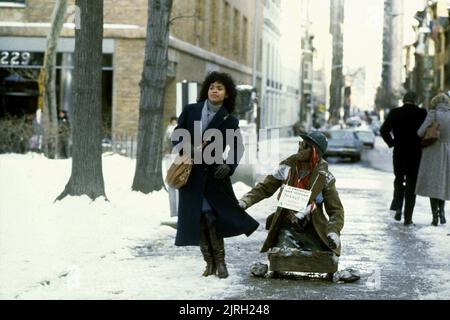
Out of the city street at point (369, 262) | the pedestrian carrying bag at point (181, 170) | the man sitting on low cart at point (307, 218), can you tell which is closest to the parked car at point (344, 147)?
the city street at point (369, 262)

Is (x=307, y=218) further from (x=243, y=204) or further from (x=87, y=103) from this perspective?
(x=87, y=103)

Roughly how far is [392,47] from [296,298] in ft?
431

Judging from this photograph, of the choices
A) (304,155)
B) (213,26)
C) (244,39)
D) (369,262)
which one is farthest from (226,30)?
(304,155)

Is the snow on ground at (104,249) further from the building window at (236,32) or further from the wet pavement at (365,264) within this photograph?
the building window at (236,32)

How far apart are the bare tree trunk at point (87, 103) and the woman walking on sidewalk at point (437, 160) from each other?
15.4ft

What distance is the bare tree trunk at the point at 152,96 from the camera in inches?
623

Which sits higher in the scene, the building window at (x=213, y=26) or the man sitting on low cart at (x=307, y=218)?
the building window at (x=213, y=26)

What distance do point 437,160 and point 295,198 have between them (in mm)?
5039

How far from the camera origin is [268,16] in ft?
165

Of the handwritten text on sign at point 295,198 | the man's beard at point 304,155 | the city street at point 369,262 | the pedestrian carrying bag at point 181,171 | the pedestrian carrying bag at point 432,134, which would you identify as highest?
the pedestrian carrying bag at point 432,134

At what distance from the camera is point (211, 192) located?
26.1ft

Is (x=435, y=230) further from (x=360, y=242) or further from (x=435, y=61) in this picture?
(x=435, y=61)

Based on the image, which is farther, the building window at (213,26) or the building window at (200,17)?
the building window at (213,26)
